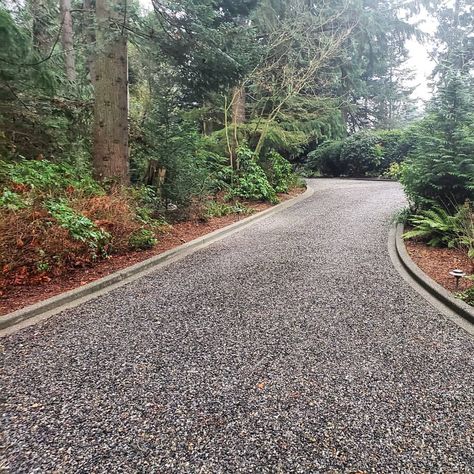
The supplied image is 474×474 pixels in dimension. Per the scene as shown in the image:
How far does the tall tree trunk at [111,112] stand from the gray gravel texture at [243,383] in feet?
9.22

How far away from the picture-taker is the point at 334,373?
2.21 metres

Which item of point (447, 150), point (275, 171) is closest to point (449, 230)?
point (447, 150)

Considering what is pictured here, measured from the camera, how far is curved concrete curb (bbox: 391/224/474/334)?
310 cm

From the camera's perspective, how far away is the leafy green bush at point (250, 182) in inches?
374

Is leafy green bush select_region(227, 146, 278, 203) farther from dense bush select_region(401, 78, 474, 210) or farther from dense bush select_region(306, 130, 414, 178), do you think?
dense bush select_region(306, 130, 414, 178)

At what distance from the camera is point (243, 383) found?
2105 mm

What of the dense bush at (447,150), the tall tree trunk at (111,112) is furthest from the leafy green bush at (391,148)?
the tall tree trunk at (111,112)

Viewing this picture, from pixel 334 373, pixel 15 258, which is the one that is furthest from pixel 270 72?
pixel 334 373

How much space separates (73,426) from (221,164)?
8.77 m

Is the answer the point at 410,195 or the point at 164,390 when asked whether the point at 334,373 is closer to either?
the point at 164,390

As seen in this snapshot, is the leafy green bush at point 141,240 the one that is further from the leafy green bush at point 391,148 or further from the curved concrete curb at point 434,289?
the leafy green bush at point 391,148

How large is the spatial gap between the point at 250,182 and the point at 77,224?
628 centimetres

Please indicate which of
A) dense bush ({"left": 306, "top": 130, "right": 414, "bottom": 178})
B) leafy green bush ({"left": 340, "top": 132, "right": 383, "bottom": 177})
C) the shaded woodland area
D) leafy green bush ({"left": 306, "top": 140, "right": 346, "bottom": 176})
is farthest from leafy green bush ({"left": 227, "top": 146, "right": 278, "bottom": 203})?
leafy green bush ({"left": 306, "top": 140, "right": 346, "bottom": 176})

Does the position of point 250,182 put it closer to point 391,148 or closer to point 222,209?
point 222,209
